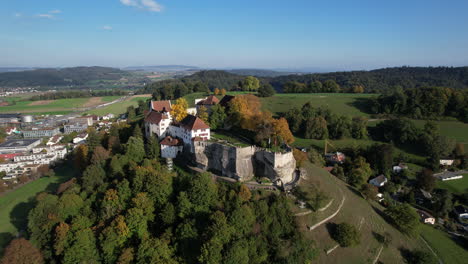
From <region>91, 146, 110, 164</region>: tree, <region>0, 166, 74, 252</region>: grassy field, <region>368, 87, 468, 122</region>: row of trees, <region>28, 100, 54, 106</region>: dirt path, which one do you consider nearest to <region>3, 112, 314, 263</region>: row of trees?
<region>91, 146, 110, 164</region>: tree

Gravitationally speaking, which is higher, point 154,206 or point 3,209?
point 154,206

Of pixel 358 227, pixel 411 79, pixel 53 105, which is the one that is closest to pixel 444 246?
pixel 358 227

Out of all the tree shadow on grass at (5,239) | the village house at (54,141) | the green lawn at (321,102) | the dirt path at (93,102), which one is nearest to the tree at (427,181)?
the green lawn at (321,102)

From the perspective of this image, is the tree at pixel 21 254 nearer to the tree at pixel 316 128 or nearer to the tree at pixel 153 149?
the tree at pixel 153 149

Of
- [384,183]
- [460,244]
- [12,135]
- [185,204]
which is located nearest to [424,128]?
[384,183]

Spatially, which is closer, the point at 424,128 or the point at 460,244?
the point at 460,244

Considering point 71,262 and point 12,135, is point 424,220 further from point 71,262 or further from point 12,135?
point 12,135
